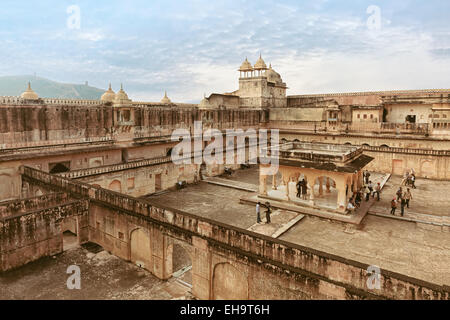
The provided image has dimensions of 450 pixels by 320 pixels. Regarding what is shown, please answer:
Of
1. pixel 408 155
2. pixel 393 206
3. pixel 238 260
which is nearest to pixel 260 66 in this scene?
pixel 408 155

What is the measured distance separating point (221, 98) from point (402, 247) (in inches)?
1229

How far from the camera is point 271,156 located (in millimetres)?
20250

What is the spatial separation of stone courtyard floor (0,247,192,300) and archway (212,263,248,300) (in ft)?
4.06

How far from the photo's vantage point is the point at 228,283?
10047 mm

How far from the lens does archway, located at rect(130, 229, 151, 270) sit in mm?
12250

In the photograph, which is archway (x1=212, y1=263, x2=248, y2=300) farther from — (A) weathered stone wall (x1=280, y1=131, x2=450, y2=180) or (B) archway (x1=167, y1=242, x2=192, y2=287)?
(A) weathered stone wall (x1=280, y1=131, x2=450, y2=180)

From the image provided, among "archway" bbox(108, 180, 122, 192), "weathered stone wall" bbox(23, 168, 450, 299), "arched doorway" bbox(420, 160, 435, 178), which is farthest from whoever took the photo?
"arched doorway" bbox(420, 160, 435, 178)

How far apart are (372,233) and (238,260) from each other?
941cm

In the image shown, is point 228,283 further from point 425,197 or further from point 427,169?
point 427,169

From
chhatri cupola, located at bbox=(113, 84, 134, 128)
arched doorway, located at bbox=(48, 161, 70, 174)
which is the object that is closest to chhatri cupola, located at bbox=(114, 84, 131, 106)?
chhatri cupola, located at bbox=(113, 84, 134, 128)

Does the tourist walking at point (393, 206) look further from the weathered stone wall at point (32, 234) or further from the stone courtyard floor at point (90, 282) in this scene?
the weathered stone wall at point (32, 234)
